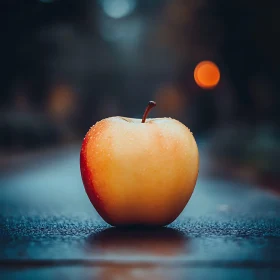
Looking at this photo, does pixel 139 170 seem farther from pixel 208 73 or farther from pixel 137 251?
pixel 208 73

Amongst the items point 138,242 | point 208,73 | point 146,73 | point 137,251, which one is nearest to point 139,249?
point 137,251

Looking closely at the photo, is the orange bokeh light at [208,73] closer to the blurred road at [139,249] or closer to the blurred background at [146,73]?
the blurred background at [146,73]

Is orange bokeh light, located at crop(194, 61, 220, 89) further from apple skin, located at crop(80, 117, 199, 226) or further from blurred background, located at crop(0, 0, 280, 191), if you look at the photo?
apple skin, located at crop(80, 117, 199, 226)

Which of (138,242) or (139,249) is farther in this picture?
(138,242)

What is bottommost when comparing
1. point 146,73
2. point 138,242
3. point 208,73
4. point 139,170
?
point 138,242

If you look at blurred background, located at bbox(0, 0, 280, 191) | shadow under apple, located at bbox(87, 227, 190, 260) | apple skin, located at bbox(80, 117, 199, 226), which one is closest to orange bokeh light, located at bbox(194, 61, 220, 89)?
blurred background, located at bbox(0, 0, 280, 191)

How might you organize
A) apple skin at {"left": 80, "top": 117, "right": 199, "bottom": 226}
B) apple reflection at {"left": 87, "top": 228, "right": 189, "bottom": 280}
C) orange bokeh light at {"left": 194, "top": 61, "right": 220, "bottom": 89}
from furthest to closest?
orange bokeh light at {"left": 194, "top": 61, "right": 220, "bottom": 89} < apple skin at {"left": 80, "top": 117, "right": 199, "bottom": 226} < apple reflection at {"left": 87, "top": 228, "right": 189, "bottom": 280}

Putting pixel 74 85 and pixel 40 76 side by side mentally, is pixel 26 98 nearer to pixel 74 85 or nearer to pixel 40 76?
pixel 40 76

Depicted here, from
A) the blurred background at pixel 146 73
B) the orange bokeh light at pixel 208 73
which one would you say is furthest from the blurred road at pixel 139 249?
the orange bokeh light at pixel 208 73
